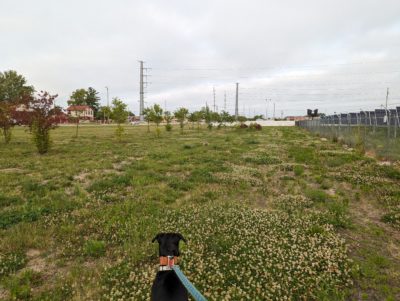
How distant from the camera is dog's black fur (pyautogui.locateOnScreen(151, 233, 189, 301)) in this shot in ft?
7.68

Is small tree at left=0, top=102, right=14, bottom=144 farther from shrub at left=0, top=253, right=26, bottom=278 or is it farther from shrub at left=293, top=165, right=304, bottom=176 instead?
shrub at left=293, top=165, right=304, bottom=176

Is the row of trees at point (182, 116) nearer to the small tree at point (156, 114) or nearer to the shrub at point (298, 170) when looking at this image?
the small tree at point (156, 114)

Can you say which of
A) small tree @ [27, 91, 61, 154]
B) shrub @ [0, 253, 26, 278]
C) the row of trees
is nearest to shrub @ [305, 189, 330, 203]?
shrub @ [0, 253, 26, 278]

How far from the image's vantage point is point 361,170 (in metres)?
11.2

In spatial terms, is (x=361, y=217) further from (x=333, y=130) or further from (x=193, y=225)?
(x=333, y=130)

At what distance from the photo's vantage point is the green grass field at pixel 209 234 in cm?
375

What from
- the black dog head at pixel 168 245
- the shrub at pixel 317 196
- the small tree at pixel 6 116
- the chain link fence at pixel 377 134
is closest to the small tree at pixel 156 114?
the small tree at pixel 6 116

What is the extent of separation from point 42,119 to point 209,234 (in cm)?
1605

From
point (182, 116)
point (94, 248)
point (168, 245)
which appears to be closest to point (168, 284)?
point (168, 245)

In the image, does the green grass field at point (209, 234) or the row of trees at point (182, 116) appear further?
the row of trees at point (182, 116)

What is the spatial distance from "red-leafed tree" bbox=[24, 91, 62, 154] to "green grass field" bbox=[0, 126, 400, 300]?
7503 mm

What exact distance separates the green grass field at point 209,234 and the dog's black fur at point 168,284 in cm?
130

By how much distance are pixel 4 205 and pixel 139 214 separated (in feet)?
12.9

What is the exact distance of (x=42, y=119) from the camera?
54.7 feet
